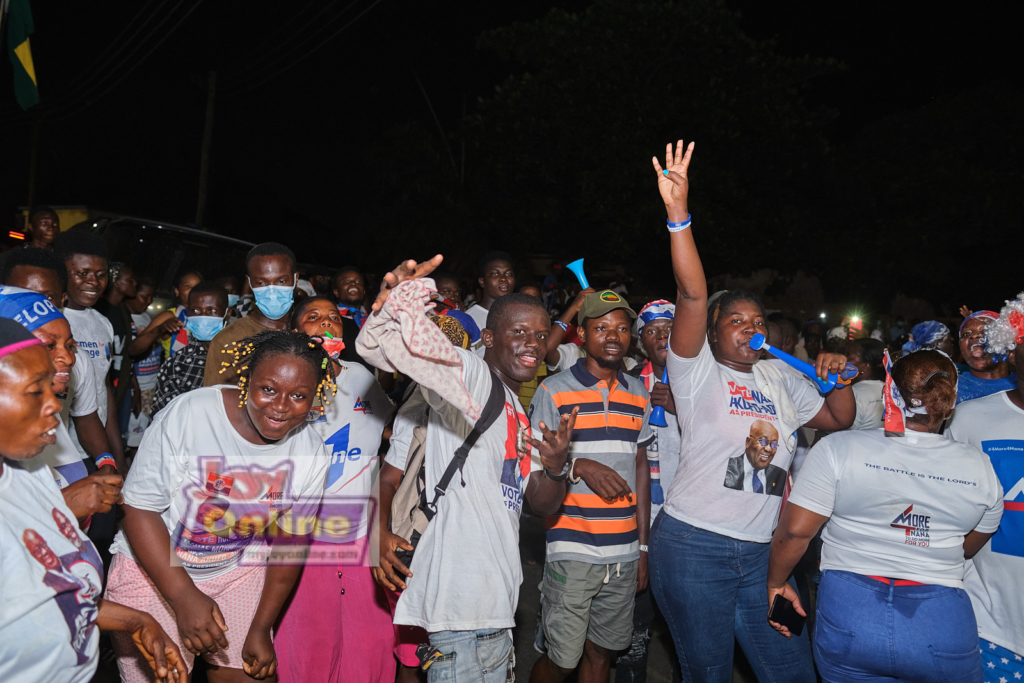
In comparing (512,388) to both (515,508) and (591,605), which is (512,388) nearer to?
(515,508)

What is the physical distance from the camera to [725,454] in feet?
10.1

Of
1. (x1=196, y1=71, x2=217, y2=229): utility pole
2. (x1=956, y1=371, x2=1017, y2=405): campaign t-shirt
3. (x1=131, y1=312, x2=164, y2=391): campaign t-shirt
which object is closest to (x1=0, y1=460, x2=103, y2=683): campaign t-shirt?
(x1=956, y1=371, x2=1017, y2=405): campaign t-shirt

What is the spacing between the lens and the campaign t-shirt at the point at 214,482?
2.52 metres

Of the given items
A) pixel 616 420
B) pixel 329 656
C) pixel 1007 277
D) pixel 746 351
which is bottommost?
pixel 329 656

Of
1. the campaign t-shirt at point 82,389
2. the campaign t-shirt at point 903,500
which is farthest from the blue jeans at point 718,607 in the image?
the campaign t-shirt at point 82,389

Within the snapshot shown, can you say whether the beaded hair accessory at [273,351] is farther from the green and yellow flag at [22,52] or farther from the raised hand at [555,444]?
the green and yellow flag at [22,52]

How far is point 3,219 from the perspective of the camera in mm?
23672

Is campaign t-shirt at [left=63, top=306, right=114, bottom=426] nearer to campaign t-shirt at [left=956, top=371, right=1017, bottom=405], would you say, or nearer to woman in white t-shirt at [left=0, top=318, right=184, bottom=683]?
woman in white t-shirt at [left=0, top=318, right=184, bottom=683]

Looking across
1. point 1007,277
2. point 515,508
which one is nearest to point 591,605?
point 515,508

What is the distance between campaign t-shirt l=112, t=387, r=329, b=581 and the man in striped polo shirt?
4.09 ft

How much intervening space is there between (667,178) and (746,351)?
→ 908 mm

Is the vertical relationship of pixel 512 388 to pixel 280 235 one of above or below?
below

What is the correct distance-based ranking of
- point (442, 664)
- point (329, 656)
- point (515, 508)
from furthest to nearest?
point (329, 656) < point (515, 508) < point (442, 664)

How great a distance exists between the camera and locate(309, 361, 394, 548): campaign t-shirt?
10.7ft
